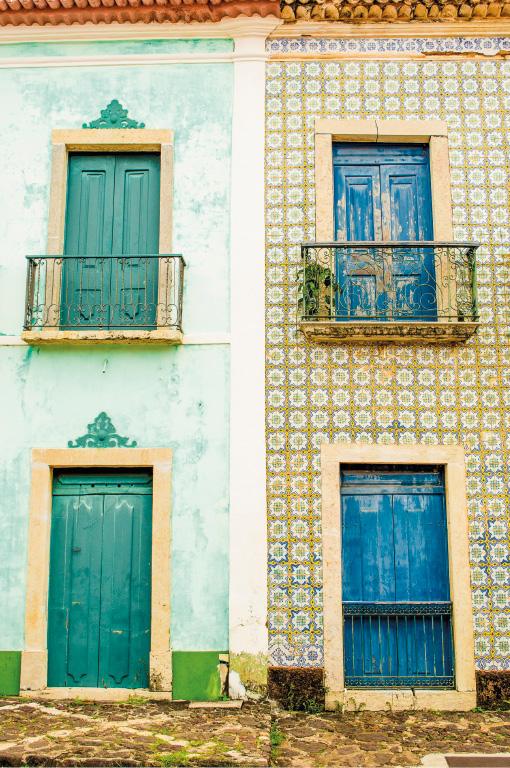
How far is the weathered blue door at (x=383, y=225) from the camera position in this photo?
6656mm

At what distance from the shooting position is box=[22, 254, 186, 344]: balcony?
6.41 m

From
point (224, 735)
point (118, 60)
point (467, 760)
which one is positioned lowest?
point (467, 760)

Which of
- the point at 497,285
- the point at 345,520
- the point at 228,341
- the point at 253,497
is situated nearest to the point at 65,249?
the point at 228,341

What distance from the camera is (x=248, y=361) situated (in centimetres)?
A: 644

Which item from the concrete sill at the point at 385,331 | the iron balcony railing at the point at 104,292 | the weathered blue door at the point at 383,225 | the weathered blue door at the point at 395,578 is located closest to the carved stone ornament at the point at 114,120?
the iron balcony railing at the point at 104,292

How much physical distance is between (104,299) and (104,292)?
0.23 feet

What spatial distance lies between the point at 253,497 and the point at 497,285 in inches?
120

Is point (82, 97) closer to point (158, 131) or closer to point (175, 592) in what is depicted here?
point (158, 131)

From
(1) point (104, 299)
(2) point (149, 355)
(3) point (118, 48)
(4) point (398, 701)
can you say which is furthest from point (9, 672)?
(3) point (118, 48)

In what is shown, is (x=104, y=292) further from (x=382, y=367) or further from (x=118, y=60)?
(x=382, y=367)

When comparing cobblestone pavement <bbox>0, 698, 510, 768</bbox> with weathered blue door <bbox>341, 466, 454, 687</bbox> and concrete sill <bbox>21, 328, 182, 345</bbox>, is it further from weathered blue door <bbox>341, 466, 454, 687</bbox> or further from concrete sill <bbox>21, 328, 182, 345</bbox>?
concrete sill <bbox>21, 328, 182, 345</bbox>

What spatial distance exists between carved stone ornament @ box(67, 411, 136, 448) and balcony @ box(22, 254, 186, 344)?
77cm

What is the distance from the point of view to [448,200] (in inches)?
264

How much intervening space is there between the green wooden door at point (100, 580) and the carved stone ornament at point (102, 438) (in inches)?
11.7
